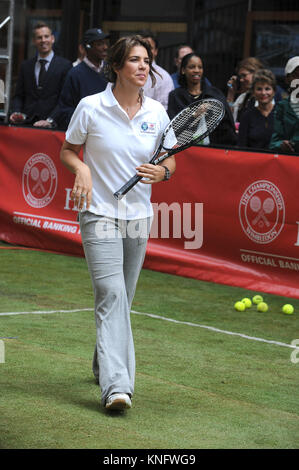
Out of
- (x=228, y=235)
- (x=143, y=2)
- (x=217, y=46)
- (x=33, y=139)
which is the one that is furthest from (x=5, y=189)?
(x=143, y=2)

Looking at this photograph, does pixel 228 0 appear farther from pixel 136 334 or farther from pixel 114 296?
pixel 114 296

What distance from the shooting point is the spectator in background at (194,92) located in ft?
34.2

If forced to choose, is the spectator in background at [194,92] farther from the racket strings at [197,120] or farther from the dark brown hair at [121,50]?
the dark brown hair at [121,50]

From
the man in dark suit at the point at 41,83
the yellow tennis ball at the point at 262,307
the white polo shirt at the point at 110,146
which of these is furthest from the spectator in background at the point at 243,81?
the white polo shirt at the point at 110,146

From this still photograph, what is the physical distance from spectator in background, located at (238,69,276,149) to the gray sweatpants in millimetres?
4985

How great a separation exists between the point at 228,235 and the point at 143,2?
8.41m

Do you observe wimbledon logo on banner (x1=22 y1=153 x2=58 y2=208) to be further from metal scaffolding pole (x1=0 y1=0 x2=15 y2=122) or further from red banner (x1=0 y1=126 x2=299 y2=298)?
metal scaffolding pole (x1=0 y1=0 x2=15 y2=122)

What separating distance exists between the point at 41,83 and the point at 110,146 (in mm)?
7026

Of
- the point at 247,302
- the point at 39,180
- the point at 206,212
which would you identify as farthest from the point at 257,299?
the point at 39,180

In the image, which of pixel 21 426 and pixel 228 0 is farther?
pixel 228 0

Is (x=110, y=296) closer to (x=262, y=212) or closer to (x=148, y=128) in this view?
(x=148, y=128)

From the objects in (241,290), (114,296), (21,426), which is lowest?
(241,290)

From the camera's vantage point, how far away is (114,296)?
5.45 meters

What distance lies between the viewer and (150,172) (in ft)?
17.7
